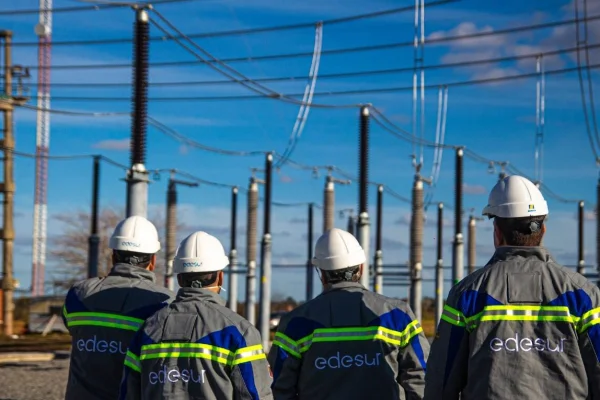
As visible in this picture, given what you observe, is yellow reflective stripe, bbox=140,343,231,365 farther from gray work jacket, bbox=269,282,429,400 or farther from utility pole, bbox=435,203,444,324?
utility pole, bbox=435,203,444,324

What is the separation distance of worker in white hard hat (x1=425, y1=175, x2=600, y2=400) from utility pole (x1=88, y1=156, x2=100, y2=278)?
65.1 ft

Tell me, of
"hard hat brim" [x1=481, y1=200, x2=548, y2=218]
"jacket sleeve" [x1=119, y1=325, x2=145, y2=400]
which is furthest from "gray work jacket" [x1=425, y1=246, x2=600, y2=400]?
"jacket sleeve" [x1=119, y1=325, x2=145, y2=400]

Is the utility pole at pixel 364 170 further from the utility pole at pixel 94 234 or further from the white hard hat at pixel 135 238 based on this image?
the white hard hat at pixel 135 238

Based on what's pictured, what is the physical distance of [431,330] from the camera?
47406mm

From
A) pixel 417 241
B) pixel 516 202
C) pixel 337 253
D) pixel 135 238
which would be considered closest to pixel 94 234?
pixel 417 241

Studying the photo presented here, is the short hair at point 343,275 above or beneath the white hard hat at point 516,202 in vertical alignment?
beneath

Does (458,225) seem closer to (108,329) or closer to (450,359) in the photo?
(108,329)

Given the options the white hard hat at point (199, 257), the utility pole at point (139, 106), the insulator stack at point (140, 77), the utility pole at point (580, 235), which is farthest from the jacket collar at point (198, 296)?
the utility pole at point (580, 235)

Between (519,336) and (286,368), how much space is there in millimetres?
1471

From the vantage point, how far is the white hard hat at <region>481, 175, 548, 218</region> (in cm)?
469

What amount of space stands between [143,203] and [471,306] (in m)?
8.56

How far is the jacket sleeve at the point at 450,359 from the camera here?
14.9 ft

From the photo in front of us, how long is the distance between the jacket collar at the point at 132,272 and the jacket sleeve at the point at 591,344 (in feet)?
8.75

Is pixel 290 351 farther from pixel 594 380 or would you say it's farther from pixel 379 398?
pixel 594 380
